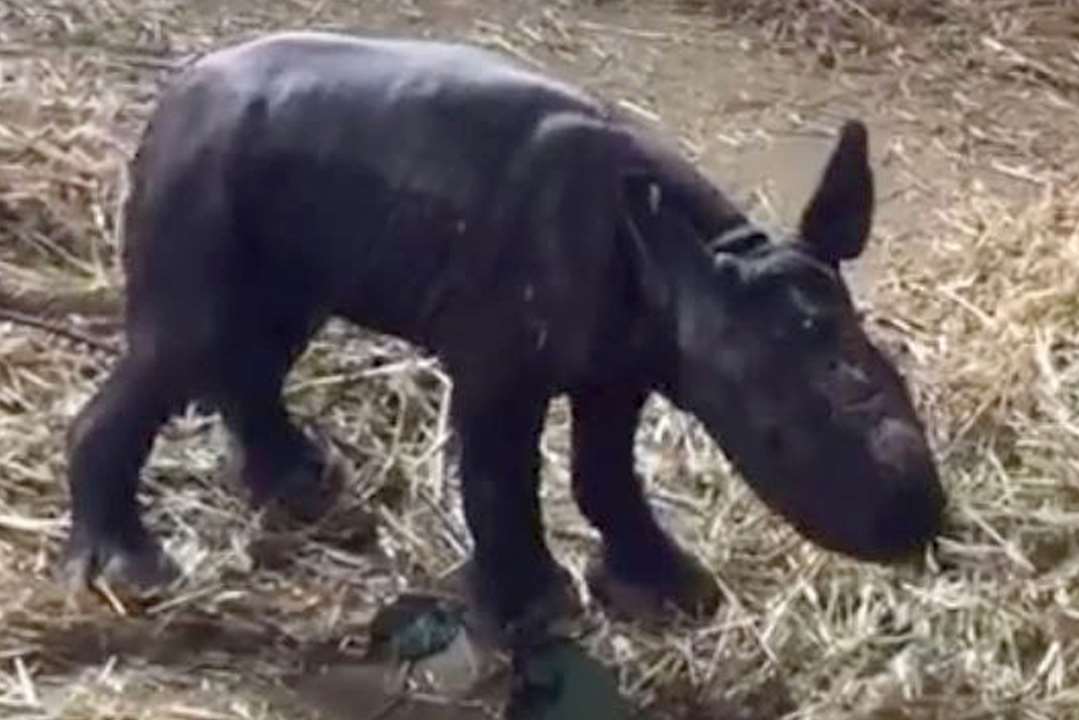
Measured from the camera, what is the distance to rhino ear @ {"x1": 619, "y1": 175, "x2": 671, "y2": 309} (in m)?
2.77

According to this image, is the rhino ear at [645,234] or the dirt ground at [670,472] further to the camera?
the dirt ground at [670,472]

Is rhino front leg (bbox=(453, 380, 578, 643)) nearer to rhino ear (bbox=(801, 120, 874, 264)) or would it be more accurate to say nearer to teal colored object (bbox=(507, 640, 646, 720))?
teal colored object (bbox=(507, 640, 646, 720))

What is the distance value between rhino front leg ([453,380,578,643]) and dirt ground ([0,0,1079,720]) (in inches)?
4.1

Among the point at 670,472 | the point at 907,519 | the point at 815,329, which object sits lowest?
the point at 670,472

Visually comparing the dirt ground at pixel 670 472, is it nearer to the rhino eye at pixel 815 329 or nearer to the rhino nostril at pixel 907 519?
the rhino nostril at pixel 907 519

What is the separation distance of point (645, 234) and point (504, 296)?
0.47ft

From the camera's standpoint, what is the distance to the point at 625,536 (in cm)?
305

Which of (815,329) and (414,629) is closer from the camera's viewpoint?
(815,329)

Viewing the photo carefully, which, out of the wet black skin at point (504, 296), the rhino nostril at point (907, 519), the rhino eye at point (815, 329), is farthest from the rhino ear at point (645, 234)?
the rhino nostril at point (907, 519)

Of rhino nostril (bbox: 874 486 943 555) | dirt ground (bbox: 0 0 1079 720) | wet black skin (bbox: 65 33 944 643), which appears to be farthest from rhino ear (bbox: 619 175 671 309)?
dirt ground (bbox: 0 0 1079 720)

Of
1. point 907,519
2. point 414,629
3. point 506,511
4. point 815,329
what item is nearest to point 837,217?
point 815,329

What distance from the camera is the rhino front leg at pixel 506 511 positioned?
2.85m

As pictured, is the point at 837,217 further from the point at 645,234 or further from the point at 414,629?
the point at 414,629

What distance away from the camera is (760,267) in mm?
2762
